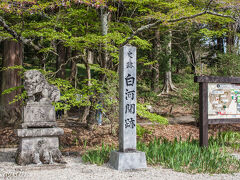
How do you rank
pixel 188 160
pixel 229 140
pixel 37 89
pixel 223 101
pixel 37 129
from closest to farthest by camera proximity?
pixel 188 160, pixel 37 129, pixel 37 89, pixel 223 101, pixel 229 140

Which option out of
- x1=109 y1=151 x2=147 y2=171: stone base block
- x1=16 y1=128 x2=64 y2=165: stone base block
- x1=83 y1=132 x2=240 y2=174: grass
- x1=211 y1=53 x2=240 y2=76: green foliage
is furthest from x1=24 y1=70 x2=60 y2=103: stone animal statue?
x1=211 y1=53 x2=240 y2=76: green foliage

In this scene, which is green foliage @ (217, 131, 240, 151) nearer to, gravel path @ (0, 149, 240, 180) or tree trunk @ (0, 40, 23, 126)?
gravel path @ (0, 149, 240, 180)

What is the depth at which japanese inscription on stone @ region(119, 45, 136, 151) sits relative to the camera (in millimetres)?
5477

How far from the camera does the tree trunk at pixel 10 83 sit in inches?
421

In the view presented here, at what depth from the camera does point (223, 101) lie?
7.34 metres

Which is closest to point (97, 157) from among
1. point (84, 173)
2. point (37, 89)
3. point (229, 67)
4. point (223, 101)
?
point (84, 173)

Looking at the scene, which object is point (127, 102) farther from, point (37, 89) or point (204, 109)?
point (204, 109)

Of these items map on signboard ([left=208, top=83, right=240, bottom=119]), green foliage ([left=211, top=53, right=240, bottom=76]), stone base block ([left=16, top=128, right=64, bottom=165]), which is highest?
green foliage ([left=211, top=53, right=240, bottom=76])

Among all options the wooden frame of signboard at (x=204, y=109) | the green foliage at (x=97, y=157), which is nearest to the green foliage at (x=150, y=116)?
the wooden frame of signboard at (x=204, y=109)

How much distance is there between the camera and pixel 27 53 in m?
18.1

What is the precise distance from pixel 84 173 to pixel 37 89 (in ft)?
6.70

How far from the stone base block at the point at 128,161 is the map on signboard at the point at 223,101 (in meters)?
2.67

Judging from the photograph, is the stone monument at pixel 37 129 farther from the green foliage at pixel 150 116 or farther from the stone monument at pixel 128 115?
the green foliage at pixel 150 116

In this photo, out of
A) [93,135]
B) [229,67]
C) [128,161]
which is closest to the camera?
[128,161]
